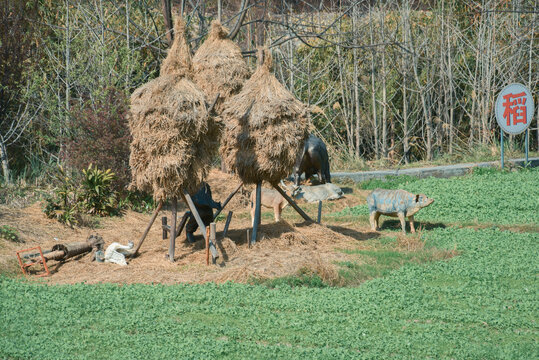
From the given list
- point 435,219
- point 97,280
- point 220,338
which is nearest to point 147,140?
point 97,280

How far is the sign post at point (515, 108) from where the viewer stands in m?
16.7

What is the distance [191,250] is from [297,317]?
3.90 metres

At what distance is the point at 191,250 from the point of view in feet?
32.7

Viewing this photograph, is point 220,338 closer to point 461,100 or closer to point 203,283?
point 203,283

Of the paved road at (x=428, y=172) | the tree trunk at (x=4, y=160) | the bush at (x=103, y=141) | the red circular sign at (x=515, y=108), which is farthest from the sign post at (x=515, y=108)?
the tree trunk at (x=4, y=160)

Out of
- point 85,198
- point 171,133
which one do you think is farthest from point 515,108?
point 85,198

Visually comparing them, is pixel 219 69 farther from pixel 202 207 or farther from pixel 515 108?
pixel 515 108

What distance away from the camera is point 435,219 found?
486 inches

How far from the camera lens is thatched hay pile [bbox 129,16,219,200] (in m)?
8.99

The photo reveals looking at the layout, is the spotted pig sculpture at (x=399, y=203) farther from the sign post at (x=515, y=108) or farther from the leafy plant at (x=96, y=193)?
the sign post at (x=515, y=108)

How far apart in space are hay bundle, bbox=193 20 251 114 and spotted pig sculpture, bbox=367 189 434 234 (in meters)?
3.89

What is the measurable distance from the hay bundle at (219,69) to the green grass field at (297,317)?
560 centimetres

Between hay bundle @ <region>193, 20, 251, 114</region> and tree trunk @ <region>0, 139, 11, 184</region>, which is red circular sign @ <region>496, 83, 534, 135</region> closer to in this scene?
hay bundle @ <region>193, 20, 251, 114</region>

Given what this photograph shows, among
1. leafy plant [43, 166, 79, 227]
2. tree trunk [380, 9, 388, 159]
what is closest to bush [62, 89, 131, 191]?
leafy plant [43, 166, 79, 227]
